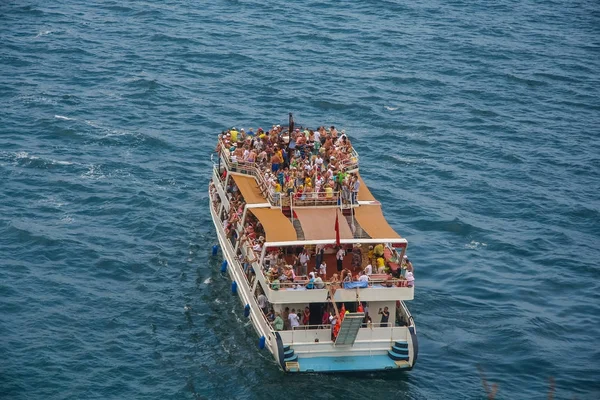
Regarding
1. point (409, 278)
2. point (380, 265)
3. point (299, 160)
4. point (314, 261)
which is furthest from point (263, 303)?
point (299, 160)

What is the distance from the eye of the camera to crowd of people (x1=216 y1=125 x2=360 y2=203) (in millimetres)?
64000

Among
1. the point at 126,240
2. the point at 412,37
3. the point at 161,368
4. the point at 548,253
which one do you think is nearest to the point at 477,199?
the point at 548,253

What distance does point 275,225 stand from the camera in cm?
6131

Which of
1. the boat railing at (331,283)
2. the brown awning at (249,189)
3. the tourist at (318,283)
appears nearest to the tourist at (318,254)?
the boat railing at (331,283)

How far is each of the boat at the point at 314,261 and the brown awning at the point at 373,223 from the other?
0.19 ft

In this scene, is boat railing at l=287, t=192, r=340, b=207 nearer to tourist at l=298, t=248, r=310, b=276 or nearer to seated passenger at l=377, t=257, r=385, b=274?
tourist at l=298, t=248, r=310, b=276

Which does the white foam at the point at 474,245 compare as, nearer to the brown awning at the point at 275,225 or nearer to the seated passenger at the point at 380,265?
the seated passenger at the point at 380,265

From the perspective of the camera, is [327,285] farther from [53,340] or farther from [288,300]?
[53,340]

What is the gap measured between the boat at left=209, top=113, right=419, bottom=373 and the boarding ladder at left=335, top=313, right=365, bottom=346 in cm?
5

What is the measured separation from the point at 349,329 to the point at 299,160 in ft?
50.9

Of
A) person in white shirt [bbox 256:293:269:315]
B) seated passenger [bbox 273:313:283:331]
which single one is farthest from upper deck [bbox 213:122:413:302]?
person in white shirt [bbox 256:293:269:315]

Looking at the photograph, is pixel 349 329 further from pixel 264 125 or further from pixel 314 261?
pixel 264 125

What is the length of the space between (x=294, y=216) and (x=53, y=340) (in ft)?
51.3

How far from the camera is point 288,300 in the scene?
5731 cm
